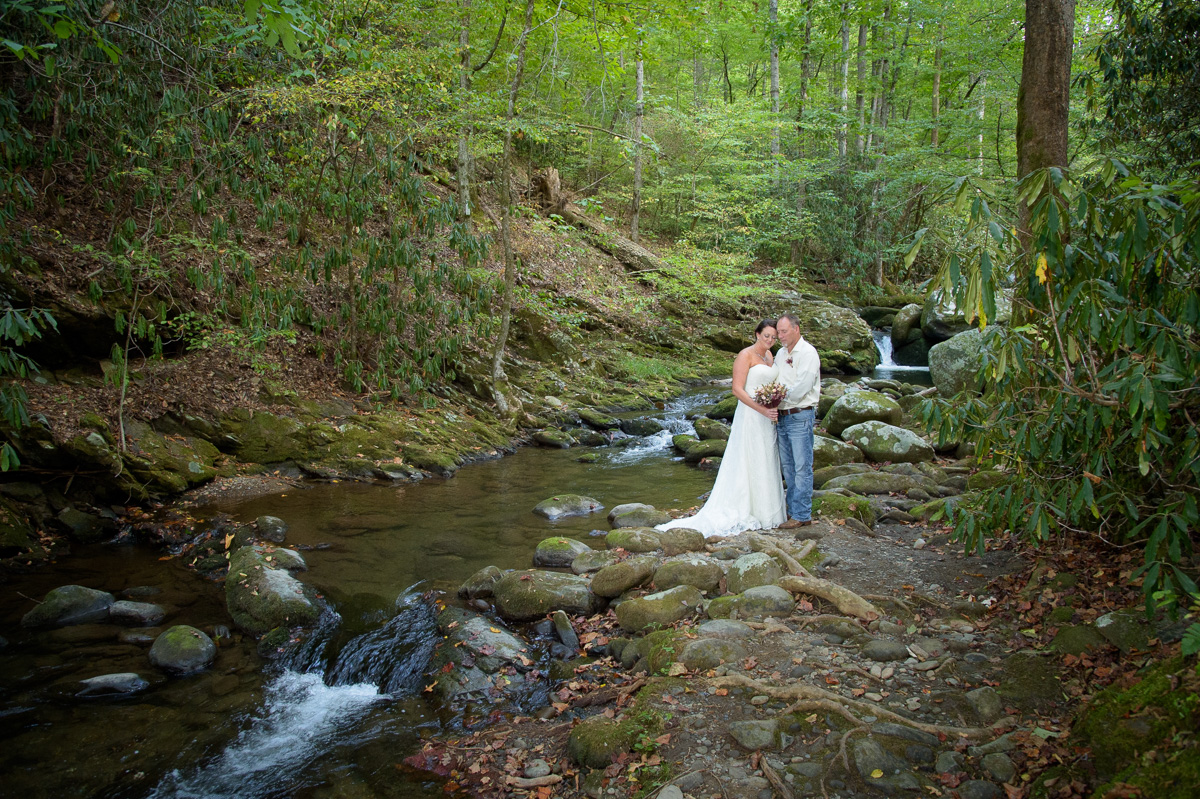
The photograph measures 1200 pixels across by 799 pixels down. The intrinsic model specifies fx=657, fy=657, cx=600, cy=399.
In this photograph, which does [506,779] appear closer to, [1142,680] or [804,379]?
[1142,680]

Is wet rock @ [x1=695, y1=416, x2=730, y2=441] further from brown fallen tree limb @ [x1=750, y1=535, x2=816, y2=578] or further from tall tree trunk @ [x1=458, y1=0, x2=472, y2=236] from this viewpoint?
brown fallen tree limb @ [x1=750, y1=535, x2=816, y2=578]

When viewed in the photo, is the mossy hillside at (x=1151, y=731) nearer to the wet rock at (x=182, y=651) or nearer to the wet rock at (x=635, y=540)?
the wet rock at (x=635, y=540)

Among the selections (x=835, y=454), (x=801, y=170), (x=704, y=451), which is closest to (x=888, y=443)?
(x=835, y=454)

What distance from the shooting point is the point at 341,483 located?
31.2ft

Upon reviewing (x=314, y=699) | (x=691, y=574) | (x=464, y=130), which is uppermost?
(x=464, y=130)

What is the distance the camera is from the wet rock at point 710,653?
4098mm

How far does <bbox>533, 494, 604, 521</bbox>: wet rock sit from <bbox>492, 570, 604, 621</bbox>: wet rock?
245cm

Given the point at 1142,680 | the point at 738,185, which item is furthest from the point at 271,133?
the point at 738,185

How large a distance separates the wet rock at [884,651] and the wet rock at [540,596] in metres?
2.44

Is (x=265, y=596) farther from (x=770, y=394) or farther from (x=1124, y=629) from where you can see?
(x=1124, y=629)

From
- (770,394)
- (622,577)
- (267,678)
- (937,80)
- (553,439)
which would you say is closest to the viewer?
(267,678)

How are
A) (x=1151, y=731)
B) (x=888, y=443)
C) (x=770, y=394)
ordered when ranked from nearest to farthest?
(x=1151, y=731)
(x=770, y=394)
(x=888, y=443)

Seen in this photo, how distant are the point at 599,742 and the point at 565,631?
1706mm

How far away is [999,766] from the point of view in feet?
9.20
